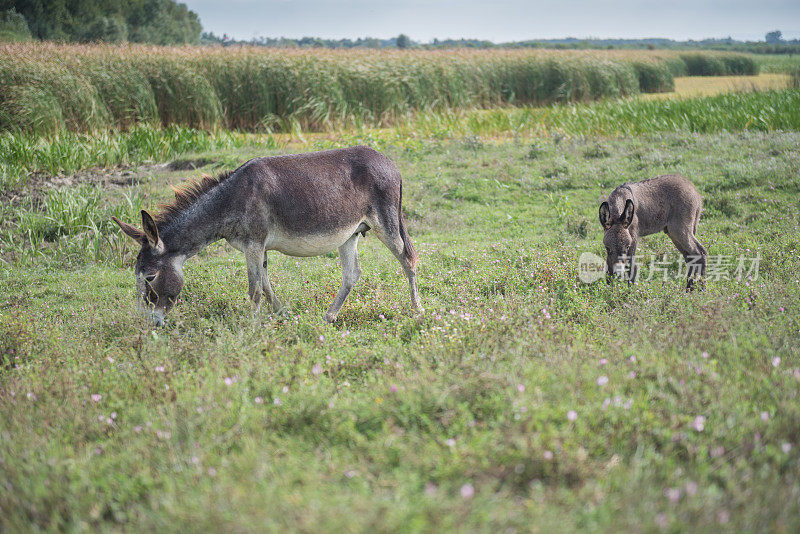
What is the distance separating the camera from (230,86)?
636 inches

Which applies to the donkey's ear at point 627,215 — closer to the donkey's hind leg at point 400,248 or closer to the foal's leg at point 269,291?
the donkey's hind leg at point 400,248

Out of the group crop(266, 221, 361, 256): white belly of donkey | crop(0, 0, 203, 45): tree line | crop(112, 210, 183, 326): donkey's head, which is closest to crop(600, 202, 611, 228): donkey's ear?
crop(266, 221, 361, 256): white belly of donkey

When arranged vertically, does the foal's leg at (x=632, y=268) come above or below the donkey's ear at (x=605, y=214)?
below

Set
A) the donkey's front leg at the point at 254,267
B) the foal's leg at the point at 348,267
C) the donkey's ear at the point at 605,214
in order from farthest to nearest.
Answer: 1. the foal's leg at the point at 348,267
2. the donkey's ear at the point at 605,214
3. the donkey's front leg at the point at 254,267

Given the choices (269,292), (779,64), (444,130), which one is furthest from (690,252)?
(779,64)

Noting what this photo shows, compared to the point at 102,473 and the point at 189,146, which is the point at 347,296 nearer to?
the point at 102,473

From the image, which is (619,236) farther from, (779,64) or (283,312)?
(779,64)

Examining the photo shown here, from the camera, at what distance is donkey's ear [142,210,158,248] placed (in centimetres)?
485

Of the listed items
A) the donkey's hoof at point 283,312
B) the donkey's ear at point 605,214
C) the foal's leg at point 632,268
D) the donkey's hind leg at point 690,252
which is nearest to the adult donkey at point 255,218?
the donkey's hoof at point 283,312

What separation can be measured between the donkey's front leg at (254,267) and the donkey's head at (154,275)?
640 mm

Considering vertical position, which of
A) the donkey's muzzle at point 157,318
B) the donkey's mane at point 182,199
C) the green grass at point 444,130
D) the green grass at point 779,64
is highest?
the green grass at point 779,64

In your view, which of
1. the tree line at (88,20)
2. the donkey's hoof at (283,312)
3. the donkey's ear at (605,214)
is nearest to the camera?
the donkey's hoof at (283,312)

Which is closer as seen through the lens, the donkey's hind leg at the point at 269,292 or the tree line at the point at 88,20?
the donkey's hind leg at the point at 269,292

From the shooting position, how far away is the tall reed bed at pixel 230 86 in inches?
520
